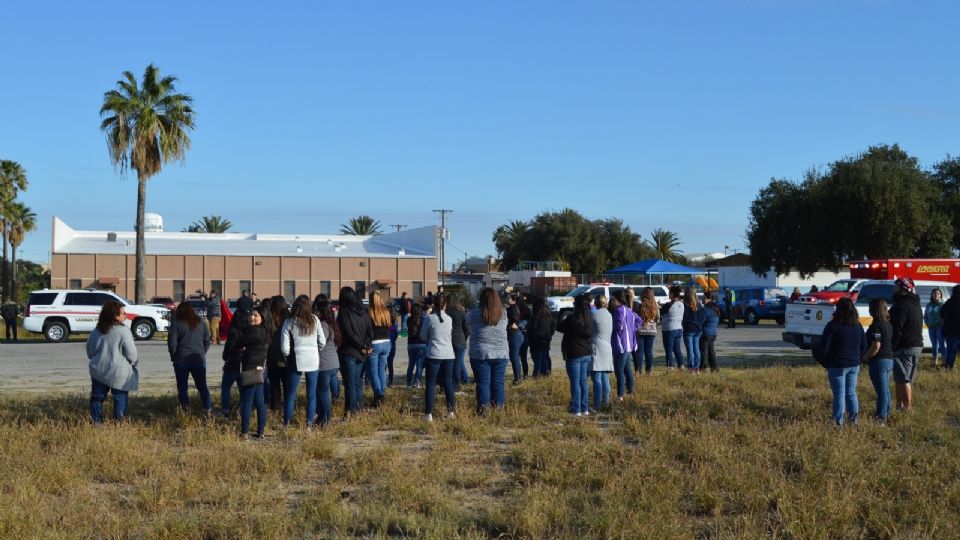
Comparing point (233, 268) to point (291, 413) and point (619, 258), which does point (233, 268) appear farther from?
point (291, 413)

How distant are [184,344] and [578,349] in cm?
523

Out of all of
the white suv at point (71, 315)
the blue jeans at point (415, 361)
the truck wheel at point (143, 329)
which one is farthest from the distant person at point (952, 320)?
the truck wheel at point (143, 329)

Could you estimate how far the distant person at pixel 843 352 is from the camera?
1113 centimetres

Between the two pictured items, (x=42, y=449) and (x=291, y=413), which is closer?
(x=42, y=449)

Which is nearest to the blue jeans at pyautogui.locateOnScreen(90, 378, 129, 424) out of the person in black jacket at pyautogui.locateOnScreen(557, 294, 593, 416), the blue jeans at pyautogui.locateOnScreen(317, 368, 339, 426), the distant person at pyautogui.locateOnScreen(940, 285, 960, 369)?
the blue jeans at pyautogui.locateOnScreen(317, 368, 339, 426)

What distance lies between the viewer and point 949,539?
6758 mm

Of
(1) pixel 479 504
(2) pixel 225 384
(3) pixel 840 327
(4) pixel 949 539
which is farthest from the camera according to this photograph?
(2) pixel 225 384

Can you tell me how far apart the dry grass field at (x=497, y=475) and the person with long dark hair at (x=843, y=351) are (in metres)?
0.38

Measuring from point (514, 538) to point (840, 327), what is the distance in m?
5.94

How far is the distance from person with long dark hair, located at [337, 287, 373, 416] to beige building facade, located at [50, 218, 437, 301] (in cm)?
4729

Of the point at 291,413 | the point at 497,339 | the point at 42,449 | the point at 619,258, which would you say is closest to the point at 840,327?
the point at 497,339

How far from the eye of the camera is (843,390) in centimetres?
1141

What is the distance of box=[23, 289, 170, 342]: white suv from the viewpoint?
30.8 meters

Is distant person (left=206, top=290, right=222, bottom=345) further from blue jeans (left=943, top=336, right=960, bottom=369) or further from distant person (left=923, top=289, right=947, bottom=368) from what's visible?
blue jeans (left=943, top=336, right=960, bottom=369)
